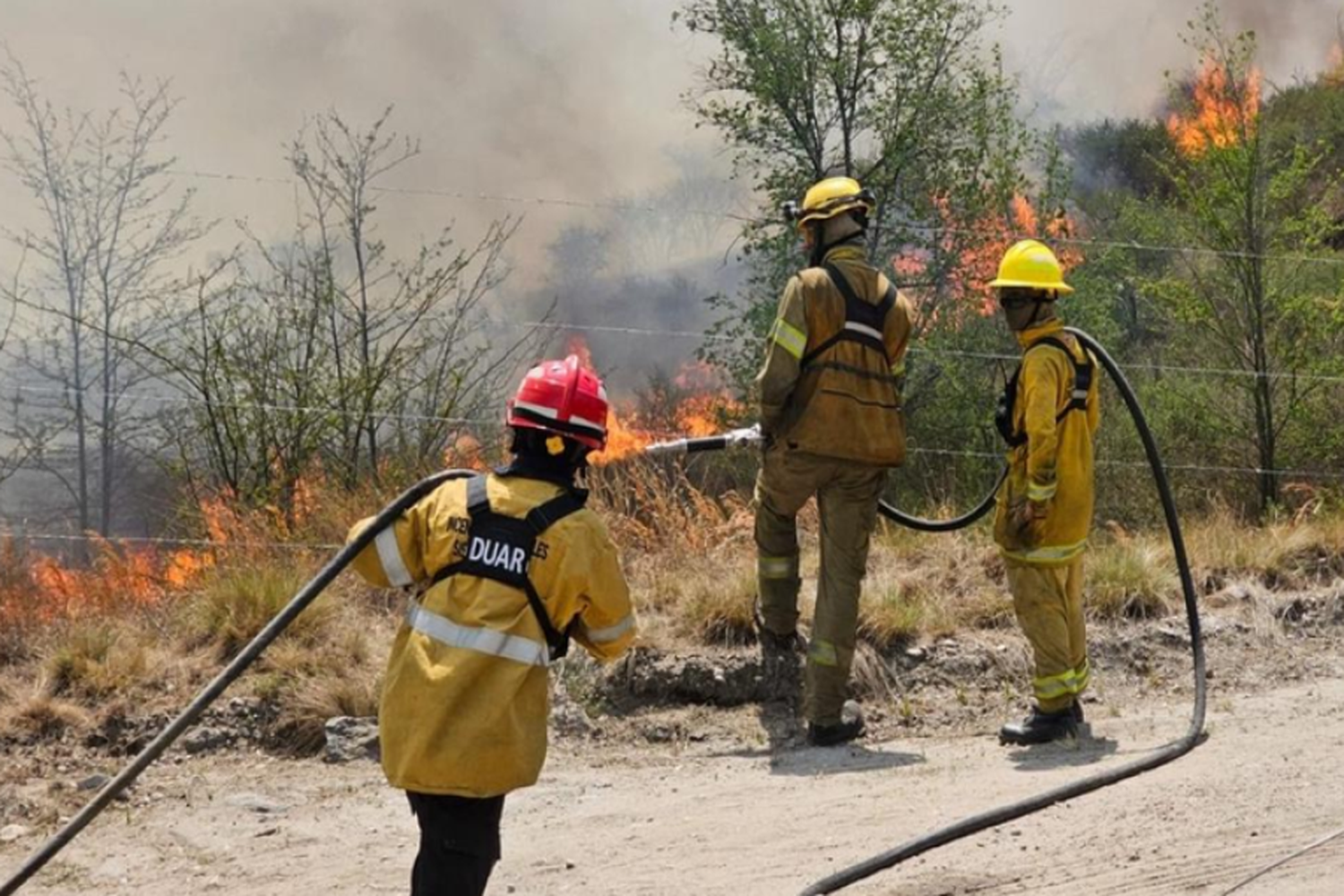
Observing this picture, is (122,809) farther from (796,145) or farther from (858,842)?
(796,145)

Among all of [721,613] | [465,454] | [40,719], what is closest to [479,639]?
[40,719]

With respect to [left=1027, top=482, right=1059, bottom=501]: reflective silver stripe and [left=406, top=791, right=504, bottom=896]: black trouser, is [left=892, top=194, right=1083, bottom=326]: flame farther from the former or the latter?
[left=406, top=791, right=504, bottom=896]: black trouser

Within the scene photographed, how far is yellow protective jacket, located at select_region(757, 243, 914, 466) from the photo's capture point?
6.42 metres

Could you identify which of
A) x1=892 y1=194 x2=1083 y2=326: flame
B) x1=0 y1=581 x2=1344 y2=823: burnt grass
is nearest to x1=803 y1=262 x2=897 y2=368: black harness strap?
x1=0 y1=581 x2=1344 y2=823: burnt grass

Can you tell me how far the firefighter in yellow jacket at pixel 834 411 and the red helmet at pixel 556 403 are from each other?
2.59 m

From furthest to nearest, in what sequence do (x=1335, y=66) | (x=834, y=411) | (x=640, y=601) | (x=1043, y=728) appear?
(x=1335, y=66), (x=640, y=601), (x=834, y=411), (x=1043, y=728)

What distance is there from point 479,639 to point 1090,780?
260 cm

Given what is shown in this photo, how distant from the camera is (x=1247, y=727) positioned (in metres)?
6.34

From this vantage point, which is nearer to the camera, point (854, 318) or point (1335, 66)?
point (854, 318)

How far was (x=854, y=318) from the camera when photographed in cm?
647

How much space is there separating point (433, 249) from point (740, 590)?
711cm

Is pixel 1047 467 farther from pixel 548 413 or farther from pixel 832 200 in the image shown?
pixel 548 413

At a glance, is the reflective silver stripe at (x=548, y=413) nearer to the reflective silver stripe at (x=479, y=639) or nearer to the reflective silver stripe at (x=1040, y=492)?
the reflective silver stripe at (x=479, y=639)

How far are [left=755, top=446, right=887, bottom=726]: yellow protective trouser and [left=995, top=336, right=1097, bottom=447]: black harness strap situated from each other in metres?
0.55
